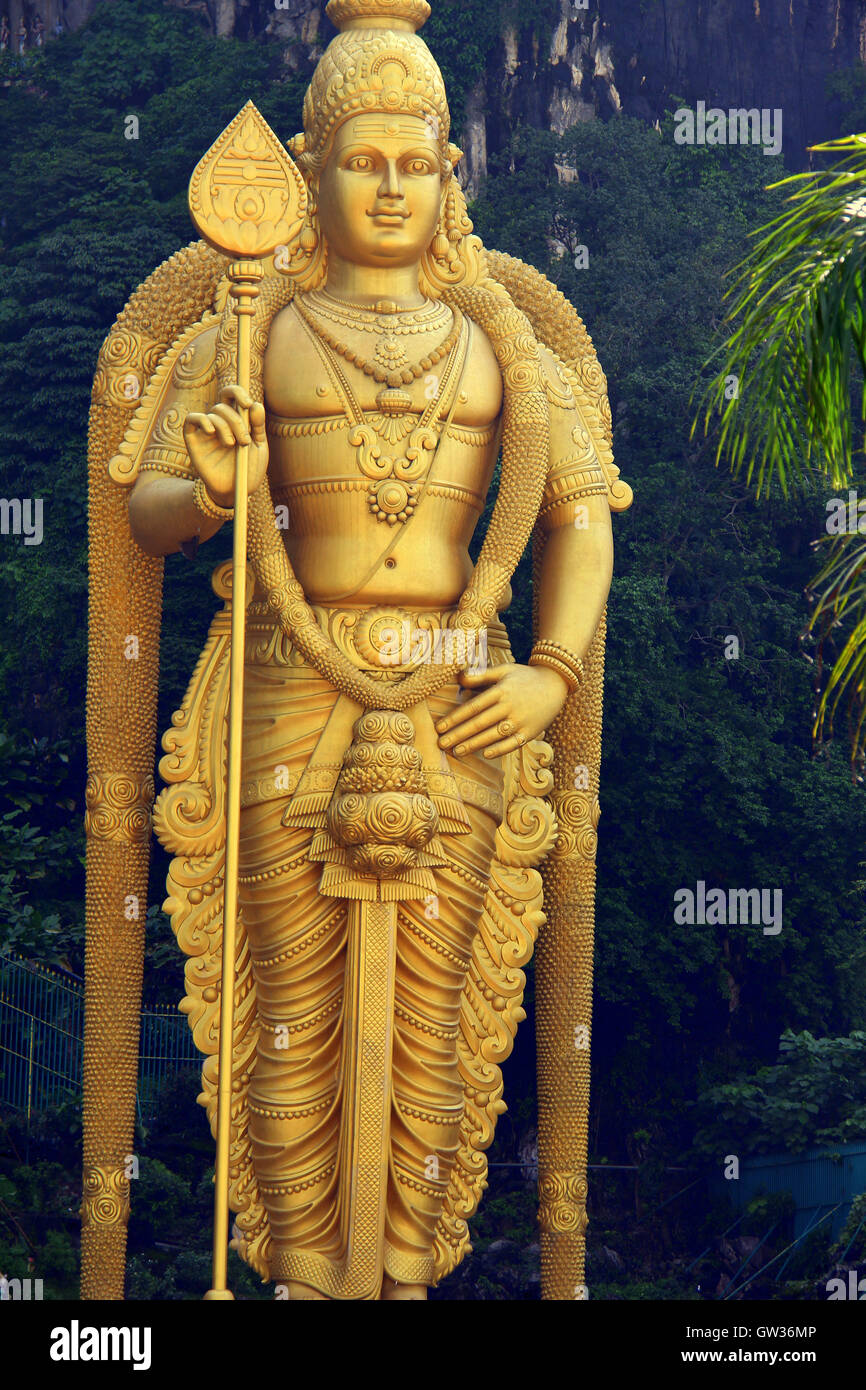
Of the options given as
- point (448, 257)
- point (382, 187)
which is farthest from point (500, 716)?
point (382, 187)

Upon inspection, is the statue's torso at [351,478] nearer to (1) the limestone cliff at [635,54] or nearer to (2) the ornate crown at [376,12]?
(2) the ornate crown at [376,12]

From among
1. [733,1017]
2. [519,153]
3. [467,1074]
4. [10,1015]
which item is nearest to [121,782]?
[467,1074]

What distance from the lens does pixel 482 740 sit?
7777 mm

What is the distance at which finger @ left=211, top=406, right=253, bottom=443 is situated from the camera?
7.12 m

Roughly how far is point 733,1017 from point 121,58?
30.4ft

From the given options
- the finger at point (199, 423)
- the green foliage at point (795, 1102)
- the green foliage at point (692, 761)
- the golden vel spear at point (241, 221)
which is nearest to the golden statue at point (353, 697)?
the finger at point (199, 423)

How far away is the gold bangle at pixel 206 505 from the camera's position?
741cm

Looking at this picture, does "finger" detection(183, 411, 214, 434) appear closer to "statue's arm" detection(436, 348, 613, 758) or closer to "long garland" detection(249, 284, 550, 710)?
"long garland" detection(249, 284, 550, 710)

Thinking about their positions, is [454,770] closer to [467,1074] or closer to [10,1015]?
[467,1074]

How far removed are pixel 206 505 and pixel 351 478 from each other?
1.86 ft

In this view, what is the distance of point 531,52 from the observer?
19000 millimetres

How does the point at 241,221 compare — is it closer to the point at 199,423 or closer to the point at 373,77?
the point at 199,423

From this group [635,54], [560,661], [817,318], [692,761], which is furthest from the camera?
[635,54]

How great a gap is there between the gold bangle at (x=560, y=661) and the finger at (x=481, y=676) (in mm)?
156
